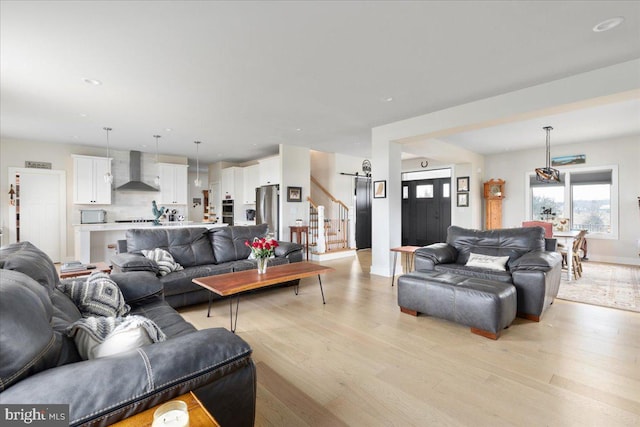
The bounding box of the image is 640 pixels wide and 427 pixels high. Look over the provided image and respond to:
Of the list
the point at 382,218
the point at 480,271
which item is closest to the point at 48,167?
the point at 382,218

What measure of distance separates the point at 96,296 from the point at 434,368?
2549mm

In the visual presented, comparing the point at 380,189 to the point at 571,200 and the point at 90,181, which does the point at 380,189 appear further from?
the point at 90,181

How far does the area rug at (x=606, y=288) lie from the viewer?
3.84 m

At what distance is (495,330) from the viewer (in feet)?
9.00

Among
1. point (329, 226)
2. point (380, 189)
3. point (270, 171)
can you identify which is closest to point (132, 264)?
point (380, 189)

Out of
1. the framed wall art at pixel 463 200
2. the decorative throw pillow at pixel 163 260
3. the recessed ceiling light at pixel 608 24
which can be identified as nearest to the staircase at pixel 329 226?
the framed wall art at pixel 463 200

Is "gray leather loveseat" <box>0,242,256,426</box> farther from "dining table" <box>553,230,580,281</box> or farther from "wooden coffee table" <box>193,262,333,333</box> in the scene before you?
"dining table" <box>553,230,580,281</box>

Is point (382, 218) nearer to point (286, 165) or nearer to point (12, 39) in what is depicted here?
point (286, 165)

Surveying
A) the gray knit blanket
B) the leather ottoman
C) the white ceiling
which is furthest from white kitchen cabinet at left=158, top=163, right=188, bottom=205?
the gray knit blanket

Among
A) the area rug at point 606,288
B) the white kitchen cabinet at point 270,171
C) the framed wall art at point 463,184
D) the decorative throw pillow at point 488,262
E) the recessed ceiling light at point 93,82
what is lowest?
the area rug at point 606,288

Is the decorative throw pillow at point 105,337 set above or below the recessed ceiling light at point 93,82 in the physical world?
below

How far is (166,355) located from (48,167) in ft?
26.4

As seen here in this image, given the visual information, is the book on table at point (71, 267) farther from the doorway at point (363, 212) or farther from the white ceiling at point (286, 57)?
the doorway at point (363, 212)

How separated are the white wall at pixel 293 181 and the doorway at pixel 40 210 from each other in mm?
5049
